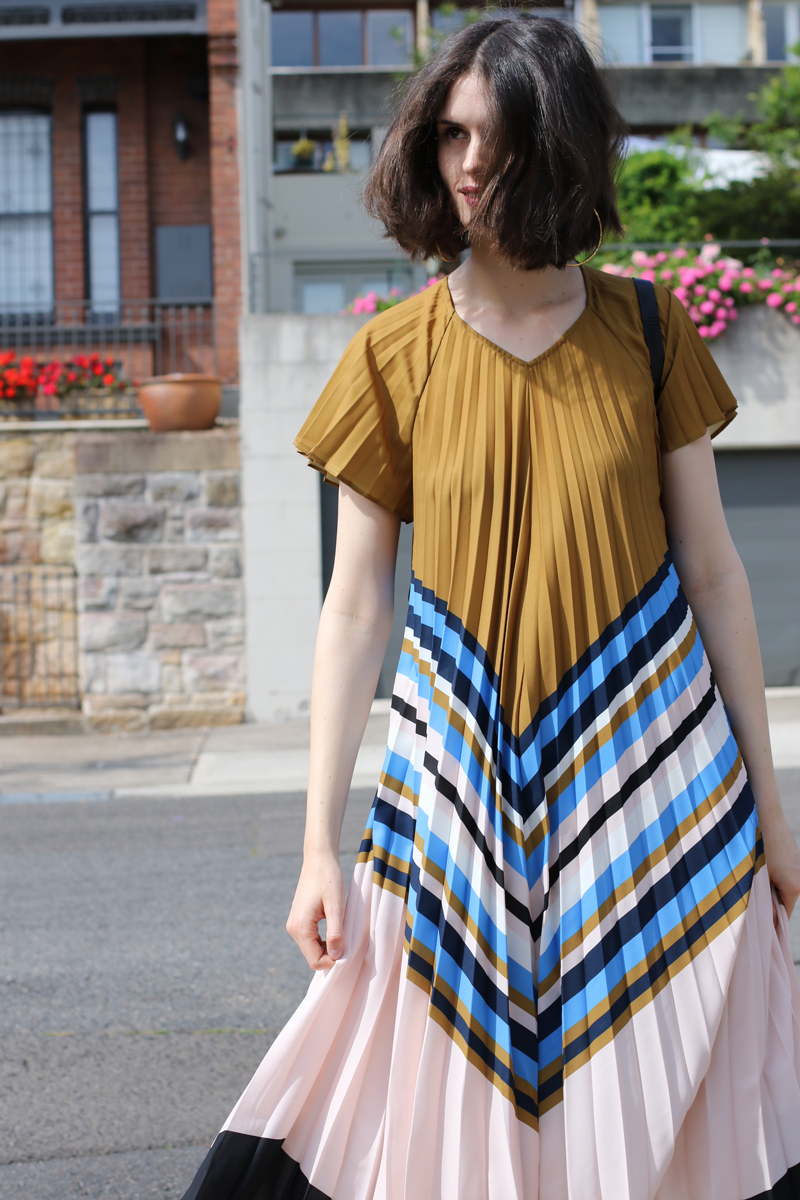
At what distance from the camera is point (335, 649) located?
152cm

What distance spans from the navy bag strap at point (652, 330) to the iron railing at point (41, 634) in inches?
341

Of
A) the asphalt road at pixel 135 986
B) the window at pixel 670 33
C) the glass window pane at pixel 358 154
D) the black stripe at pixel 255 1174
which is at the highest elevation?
the window at pixel 670 33

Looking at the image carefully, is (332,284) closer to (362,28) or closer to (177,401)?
(177,401)

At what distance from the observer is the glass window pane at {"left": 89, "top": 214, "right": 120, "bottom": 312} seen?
43.0ft

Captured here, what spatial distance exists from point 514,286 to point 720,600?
507mm

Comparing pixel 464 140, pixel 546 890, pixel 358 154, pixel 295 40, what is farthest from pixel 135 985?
pixel 295 40

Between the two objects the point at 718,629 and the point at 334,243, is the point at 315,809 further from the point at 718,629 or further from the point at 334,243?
the point at 334,243

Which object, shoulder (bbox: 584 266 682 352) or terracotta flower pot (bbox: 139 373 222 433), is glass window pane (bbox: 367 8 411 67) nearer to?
terracotta flower pot (bbox: 139 373 222 433)

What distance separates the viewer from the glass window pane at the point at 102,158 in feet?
42.9

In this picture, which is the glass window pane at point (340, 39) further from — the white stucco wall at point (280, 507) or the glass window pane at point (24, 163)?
the white stucco wall at point (280, 507)

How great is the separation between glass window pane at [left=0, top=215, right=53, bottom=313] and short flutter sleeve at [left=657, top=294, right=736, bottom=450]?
507 inches

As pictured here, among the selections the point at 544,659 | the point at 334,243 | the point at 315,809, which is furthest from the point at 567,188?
the point at 334,243

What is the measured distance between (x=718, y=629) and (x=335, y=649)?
Answer: 1.71 feet

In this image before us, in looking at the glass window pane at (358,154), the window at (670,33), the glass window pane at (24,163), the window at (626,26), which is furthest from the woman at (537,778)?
the window at (670,33)
